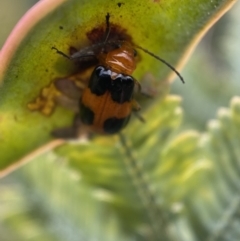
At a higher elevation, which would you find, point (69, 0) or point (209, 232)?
point (69, 0)

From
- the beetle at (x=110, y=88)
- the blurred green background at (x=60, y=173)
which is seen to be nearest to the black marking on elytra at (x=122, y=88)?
the beetle at (x=110, y=88)

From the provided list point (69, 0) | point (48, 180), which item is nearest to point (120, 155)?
point (48, 180)

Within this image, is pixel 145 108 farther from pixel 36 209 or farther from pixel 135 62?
pixel 36 209

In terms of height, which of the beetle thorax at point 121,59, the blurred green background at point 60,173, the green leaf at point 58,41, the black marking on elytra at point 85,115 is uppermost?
the green leaf at point 58,41

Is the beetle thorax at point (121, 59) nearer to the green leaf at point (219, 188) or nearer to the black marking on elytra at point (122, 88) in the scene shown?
the black marking on elytra at point (122, 88)

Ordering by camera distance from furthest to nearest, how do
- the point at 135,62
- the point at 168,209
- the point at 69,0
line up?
the point at 168,209
the point at 135,62
the point at 69,0

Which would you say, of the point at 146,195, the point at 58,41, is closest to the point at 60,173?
the point at 146,195

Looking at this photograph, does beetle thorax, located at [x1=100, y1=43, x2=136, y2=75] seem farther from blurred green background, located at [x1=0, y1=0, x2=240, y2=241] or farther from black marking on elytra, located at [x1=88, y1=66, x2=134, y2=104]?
blurred green background, located at [x1=0, y1=0, x2=240, y2=241]
